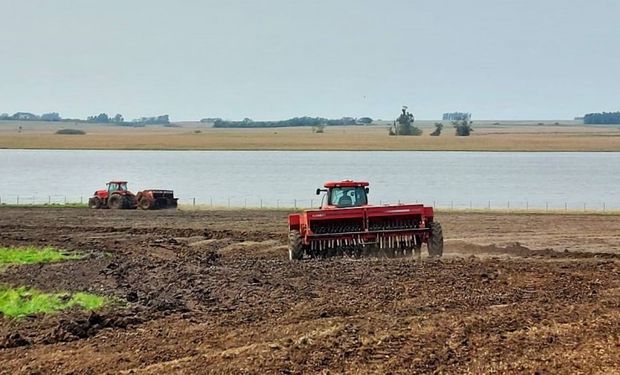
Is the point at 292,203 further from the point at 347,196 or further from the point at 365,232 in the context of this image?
the point at 365,232

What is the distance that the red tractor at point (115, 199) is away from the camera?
5184 cm

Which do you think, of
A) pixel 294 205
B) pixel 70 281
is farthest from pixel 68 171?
pixel 70 281

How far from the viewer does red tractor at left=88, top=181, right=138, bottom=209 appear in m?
51.8

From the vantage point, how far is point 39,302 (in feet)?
54.4

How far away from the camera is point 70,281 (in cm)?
1923

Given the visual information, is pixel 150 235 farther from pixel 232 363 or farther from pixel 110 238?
pixel 232 363

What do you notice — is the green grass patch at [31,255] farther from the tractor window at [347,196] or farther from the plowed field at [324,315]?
the tractor window at [347,196]

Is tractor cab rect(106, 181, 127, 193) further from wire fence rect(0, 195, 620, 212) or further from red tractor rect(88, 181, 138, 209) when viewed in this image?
wire fence rect(0, 195, 620, 212)

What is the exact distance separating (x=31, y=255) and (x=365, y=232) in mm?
8595

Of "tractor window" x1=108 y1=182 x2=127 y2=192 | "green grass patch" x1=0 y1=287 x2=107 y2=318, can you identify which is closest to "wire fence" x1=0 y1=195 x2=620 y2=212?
"tractor window" x1=108 y1=182 x2=127 y2=192

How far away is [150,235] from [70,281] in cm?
1385

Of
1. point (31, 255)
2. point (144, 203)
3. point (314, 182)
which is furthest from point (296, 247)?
point (314, 182)

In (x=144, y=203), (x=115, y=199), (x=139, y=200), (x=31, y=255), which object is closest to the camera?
(x=31, y=255)

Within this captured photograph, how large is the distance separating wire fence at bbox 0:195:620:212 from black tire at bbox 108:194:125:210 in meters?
4.85
